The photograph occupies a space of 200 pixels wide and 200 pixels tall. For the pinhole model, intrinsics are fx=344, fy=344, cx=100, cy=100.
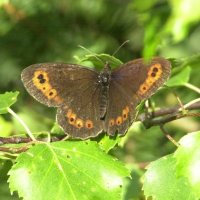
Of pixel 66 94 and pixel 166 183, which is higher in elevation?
pixel 66 94

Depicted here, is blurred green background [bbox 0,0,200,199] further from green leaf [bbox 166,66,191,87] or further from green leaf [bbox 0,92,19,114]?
green leaf [bbox 0,92,19,114]

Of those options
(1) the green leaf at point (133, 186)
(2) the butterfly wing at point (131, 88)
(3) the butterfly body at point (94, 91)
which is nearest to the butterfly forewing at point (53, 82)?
(3) the butterfly body at point (94, 91)

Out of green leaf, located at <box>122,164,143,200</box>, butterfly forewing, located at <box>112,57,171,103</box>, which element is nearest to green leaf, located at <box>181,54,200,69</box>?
butterfly forewing, located at <box>112,57,171,103</box>

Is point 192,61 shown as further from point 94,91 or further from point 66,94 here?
point 66,94

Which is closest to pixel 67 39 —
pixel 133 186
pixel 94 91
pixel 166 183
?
pixel 94 91

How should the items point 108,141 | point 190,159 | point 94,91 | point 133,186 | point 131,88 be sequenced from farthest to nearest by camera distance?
point 133,186
point 94,91
point 131,88
point 108,141
point 190,159

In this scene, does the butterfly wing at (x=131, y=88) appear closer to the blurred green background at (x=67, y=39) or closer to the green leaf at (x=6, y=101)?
the green leaf at (x=6, y=101)

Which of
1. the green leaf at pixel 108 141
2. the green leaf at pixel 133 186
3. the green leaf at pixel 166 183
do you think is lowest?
the green leaf at pixel 133 186
